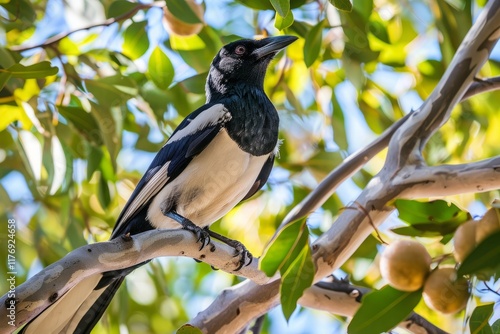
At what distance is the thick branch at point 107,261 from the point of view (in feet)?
4.68

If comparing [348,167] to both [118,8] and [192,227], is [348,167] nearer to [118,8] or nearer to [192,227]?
[192,227]

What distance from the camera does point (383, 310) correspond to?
1.86 m

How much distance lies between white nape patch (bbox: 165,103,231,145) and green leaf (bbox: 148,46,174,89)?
279mm

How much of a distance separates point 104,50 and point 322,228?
119 cm

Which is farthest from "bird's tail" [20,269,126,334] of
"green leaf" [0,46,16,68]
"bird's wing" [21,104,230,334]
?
"green leaf" [0,46,16,68]

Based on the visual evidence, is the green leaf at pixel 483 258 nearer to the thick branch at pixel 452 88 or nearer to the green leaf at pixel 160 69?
the thick branch at pixel 452 88

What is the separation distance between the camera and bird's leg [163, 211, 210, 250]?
2088 millimetres

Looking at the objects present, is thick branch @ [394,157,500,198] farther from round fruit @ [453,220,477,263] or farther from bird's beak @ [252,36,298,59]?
bird's beak @ [252,36,298,59]

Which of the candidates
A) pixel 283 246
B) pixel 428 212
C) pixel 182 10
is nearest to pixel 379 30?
pixel 182 10

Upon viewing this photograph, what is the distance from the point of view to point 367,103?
3.24 metres

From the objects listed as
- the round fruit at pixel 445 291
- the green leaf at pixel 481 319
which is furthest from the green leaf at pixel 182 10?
the green leaf at pixel 481 319

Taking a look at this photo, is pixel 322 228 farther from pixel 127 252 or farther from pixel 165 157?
pixel 127 252

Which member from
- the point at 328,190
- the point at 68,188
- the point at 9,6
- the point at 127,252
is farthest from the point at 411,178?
the point at 9,6

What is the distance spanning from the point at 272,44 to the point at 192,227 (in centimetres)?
90
